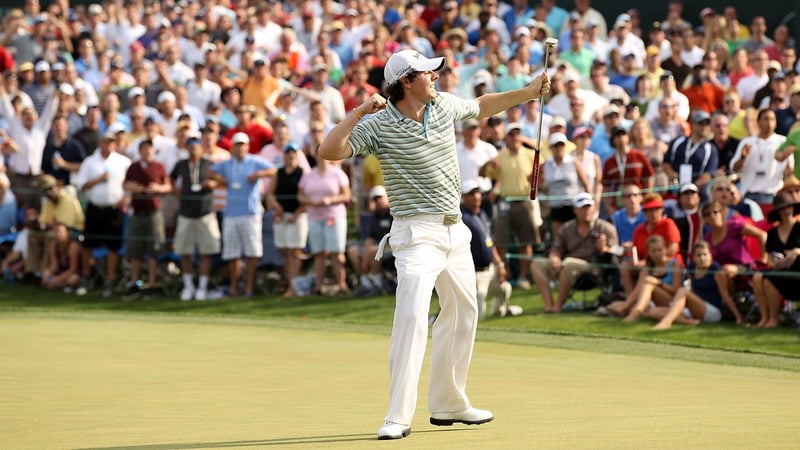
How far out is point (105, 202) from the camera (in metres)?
18.2

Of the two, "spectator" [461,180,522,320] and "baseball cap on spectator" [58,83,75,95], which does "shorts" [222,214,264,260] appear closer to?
"spectator" [461,180,522,320]

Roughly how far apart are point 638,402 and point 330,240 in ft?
28.3

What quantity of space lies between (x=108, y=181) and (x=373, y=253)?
365cm

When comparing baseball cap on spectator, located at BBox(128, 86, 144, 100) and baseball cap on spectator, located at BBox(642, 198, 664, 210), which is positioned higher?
baseball cap on spectator, located at BBox(128, 86, 144, 100)

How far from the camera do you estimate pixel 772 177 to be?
14953 mm

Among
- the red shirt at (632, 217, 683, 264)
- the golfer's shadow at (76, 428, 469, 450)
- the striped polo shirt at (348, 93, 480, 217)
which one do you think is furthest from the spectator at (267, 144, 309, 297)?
the golfer's shadow at (76, 428, 469, 450)

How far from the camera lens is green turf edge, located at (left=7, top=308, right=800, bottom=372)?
462 inches

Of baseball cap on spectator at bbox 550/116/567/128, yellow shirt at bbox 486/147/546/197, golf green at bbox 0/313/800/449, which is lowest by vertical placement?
golf green at bbox 0/313/800/449

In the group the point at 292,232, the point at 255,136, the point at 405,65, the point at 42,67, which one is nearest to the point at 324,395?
the point at 405,65

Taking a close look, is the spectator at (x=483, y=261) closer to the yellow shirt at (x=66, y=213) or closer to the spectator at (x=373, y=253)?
the spectator at (x=373, y=253)

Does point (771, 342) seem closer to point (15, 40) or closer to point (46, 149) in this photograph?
point (46, 149)

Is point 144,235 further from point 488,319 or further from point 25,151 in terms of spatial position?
point 488,319

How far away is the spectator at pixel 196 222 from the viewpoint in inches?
688

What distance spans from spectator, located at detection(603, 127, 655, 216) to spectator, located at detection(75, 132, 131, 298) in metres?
6.07
